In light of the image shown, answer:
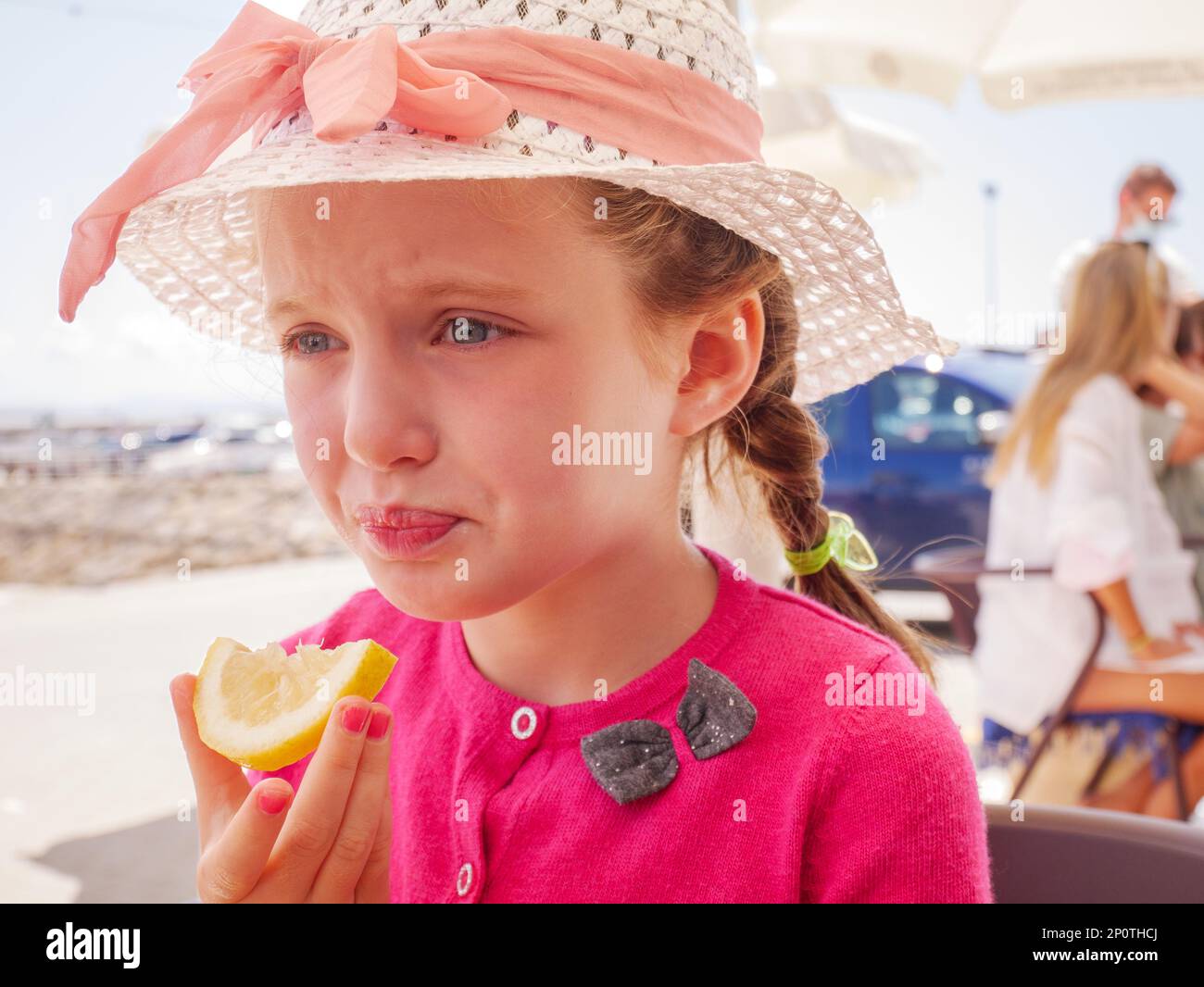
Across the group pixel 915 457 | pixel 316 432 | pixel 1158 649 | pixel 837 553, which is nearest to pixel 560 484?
pixel 316 432

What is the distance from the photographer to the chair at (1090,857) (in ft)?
4.05

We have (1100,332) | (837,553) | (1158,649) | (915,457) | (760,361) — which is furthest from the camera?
(915,457)

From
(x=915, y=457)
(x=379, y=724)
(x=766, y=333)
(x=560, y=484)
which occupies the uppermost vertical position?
(x=915, y=457)

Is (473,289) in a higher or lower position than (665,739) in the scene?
higher

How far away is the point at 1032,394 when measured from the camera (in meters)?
3.31

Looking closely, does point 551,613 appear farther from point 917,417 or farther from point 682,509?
point 917,417

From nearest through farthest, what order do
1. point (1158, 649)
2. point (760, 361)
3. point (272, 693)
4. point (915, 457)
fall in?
point (272, 693), point (760, 361), point (1158, 649), point (915, 457)

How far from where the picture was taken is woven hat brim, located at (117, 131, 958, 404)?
1.01m

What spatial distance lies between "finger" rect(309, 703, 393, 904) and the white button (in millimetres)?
247

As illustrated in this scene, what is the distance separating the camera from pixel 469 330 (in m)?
1.05

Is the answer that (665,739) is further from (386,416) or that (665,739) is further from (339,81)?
(339,81)

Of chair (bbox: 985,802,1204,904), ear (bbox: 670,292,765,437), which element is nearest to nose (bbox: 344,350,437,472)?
ear (bbox: 670,292,765,437)

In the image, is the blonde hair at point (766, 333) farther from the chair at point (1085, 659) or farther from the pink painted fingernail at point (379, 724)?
the chair at point (1085, 659)

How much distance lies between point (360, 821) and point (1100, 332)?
9.55ft
